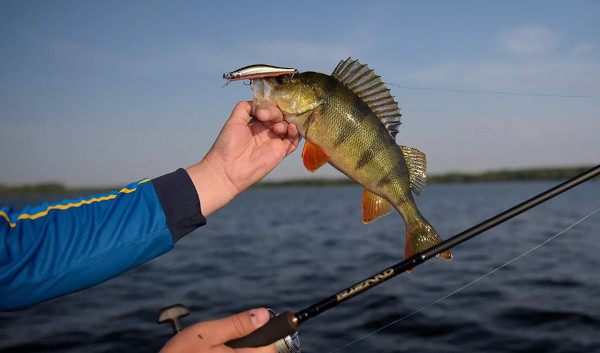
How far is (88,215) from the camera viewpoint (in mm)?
2391

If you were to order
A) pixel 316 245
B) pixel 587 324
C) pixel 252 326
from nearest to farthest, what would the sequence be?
pixel 252 326
pixel 587 324
pixel 316 245

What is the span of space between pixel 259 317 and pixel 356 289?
0.58 m

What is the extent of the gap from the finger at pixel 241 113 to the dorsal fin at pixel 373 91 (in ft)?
2.10

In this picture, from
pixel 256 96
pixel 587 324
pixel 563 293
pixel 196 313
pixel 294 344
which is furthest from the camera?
pixel 563 293

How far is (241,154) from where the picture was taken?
3.07 metres

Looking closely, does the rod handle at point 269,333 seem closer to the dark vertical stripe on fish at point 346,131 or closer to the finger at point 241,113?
the dark vertical stripe on fish at point 346,131

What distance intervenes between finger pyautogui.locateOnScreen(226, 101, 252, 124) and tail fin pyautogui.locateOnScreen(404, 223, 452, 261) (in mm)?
1212

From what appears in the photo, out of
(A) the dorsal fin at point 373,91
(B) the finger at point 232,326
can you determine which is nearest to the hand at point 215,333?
(B) the finger at point 232,326

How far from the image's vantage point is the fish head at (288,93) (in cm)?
279

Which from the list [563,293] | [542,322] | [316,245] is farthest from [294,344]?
[316,245]

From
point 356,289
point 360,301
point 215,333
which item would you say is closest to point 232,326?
point 215,333

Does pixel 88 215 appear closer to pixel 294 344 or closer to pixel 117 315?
pixel 294 344

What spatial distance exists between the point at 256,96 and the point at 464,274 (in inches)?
474

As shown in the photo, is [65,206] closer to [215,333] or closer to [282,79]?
[215,333]
